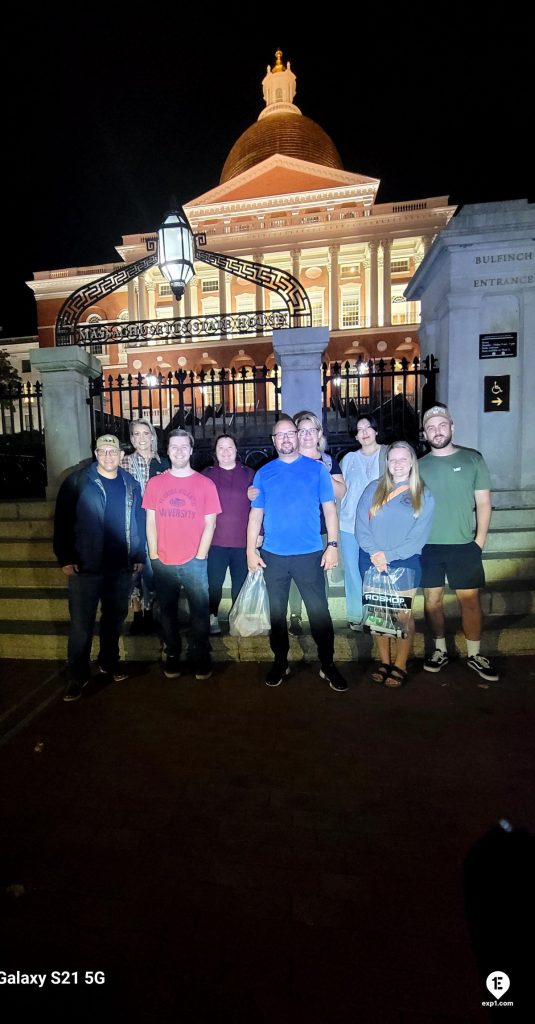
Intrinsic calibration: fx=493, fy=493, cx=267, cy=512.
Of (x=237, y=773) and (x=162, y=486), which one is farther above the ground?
(x=162, y=486)

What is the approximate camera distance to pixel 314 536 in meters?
3.83

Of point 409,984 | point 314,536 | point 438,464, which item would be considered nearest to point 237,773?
point 409,984

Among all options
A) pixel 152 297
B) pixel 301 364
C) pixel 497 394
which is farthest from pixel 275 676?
pixel 152 297

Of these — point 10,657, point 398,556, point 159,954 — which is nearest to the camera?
point 159,954

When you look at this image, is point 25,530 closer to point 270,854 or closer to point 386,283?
point 270,854

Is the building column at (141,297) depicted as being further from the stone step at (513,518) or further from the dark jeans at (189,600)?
the dark jeans at (189,600)

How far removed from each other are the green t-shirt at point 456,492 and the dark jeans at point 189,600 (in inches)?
76.6

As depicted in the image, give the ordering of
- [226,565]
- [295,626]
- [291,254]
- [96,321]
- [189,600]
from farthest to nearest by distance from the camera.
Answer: [96,321] → [291,254] → [295,626] → [226,565] → [189,600]

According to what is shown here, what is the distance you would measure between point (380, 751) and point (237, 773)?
2.94 ft

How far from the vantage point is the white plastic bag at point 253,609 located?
13.6ft

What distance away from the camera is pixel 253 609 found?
13.6ft

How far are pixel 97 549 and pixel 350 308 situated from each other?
4272 centimetres


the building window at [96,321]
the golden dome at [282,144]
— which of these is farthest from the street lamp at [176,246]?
the golden dome at [282,144]

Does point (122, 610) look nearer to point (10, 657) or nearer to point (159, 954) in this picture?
point (10, 657)
